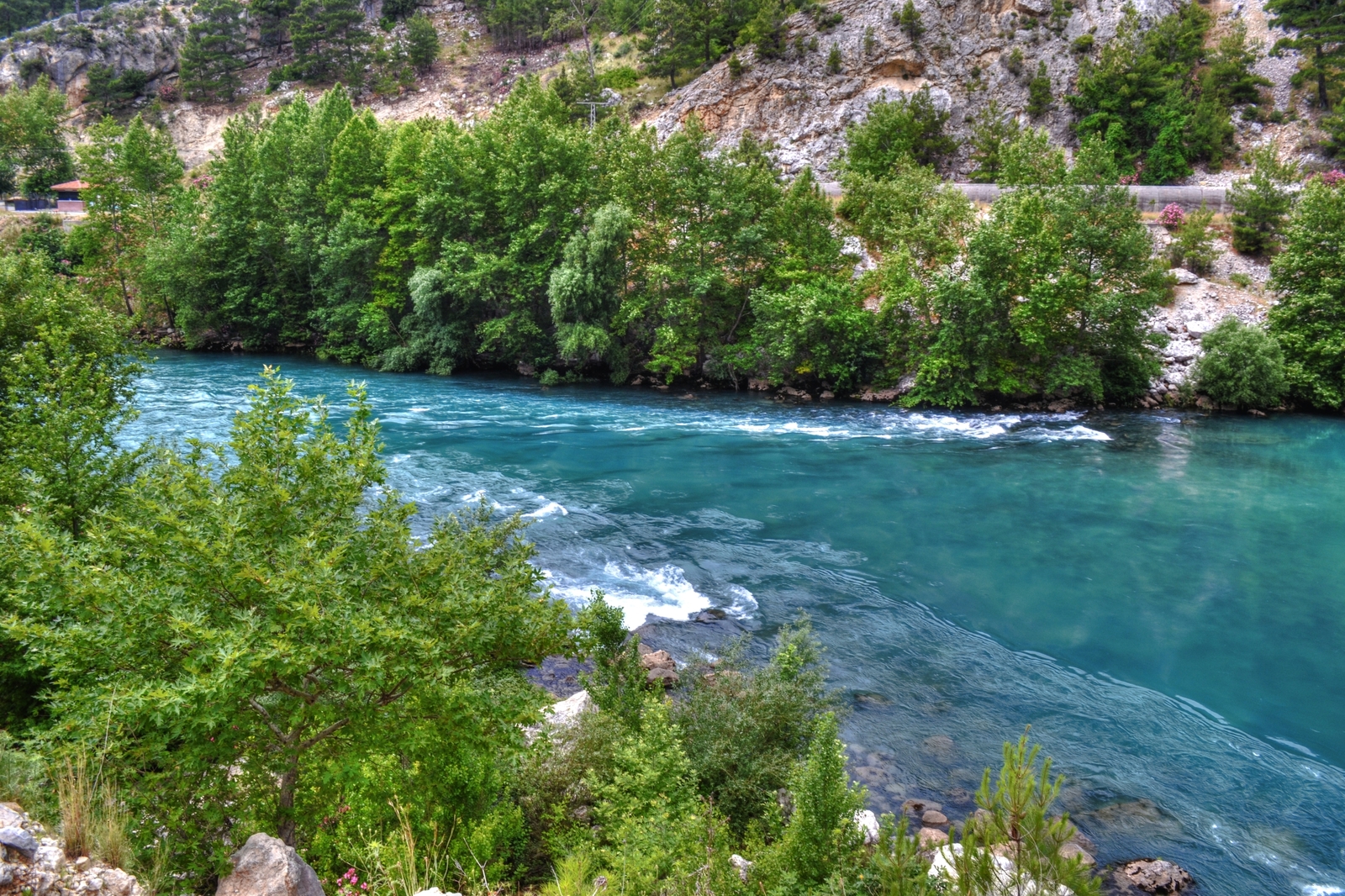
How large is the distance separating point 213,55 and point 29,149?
22.4m

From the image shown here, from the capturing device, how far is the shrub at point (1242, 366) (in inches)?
1182

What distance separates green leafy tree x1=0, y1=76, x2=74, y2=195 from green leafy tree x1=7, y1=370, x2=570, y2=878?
74.1m

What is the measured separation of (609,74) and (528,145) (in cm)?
3168

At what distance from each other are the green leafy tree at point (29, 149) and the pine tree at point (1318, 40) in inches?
3366

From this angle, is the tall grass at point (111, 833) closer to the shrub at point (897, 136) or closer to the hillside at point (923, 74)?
the shrub at point (897, 136)

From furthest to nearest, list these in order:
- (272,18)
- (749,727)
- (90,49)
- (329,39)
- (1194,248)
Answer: (272,18), (90,49), (329,39), (1194,248), (749,727)

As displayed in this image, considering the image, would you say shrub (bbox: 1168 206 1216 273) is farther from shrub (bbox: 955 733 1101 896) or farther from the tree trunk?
the tree trunk

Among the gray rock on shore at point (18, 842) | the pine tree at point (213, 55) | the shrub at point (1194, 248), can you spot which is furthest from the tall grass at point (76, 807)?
the pine tree at point (213, 55)

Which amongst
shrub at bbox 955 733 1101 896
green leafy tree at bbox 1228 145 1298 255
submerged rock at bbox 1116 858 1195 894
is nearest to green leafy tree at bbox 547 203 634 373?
green leafy tree at bbox 1228 145 1298 255

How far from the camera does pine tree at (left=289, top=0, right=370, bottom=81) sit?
79000mm

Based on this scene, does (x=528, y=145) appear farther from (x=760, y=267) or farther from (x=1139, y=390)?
(x=1139, y=390)

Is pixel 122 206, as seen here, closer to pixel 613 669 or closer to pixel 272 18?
pixel 272 18

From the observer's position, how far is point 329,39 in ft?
260

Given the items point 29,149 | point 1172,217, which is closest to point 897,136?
point 1172,217
